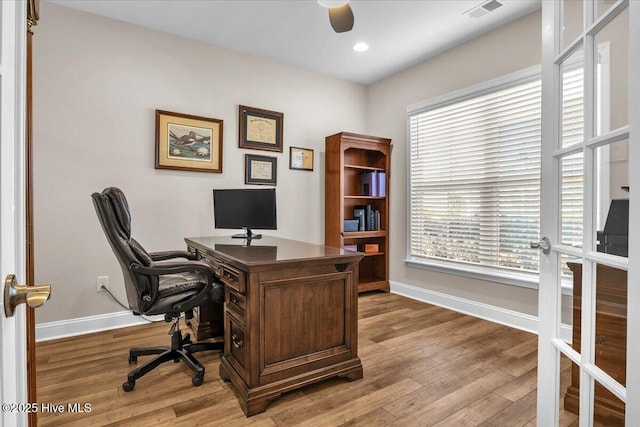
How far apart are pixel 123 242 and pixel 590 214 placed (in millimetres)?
2109

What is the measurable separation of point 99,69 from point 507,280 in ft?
13.4

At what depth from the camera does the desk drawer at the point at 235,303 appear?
180 centimetres

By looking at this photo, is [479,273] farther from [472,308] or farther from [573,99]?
[573,99]

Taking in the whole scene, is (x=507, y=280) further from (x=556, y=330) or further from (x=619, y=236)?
(x=619, y=236)

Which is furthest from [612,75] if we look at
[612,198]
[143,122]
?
[143,122]

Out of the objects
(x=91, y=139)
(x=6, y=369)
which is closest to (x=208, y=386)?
(x=6, y=369)

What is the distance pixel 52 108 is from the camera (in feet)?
8.82

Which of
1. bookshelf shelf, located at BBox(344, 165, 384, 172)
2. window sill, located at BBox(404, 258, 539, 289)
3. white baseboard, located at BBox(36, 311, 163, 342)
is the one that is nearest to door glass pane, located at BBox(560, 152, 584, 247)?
window sill, located at BBox(404, 258, 539, 289)

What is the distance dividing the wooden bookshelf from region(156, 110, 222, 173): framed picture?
1.34 meters

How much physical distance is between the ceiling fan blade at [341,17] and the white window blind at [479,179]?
5.56 feet

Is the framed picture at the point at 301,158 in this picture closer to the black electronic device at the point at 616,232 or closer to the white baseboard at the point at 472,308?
the white baseboard at the point at 472,308

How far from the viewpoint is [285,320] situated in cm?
181

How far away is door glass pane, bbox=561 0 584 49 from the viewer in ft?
3.68

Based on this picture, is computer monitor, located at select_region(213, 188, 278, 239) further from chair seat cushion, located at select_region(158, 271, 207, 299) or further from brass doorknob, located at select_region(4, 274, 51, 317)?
brass doorknob, located at select_region(4, 274, 51, 317)
